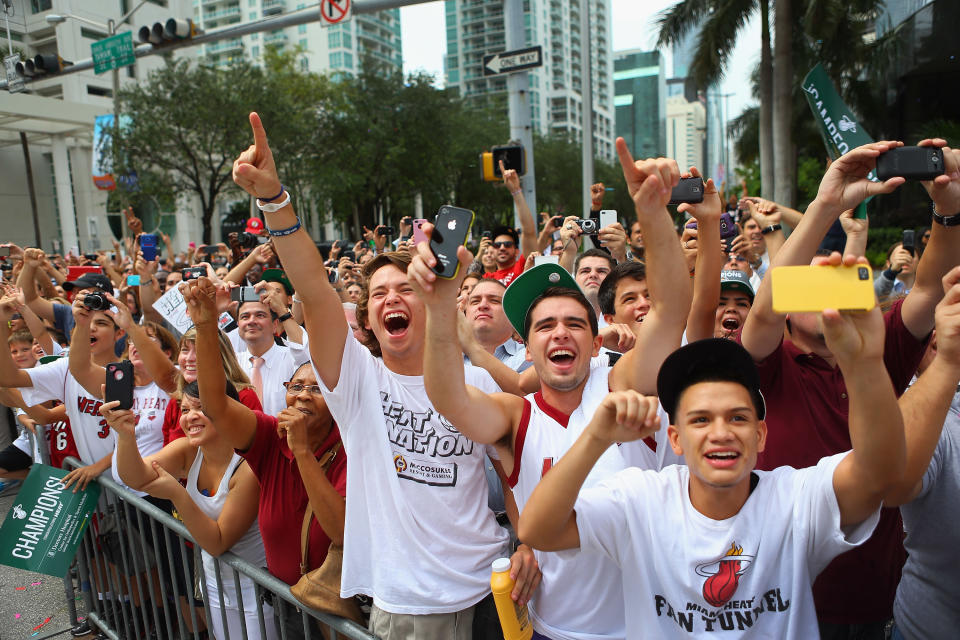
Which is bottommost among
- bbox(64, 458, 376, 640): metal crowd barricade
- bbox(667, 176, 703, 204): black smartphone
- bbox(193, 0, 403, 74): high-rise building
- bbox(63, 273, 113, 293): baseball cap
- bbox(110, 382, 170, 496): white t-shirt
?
bbox(64, 458, 376, 640): metal crowd barricade

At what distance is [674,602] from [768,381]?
1.05 meters

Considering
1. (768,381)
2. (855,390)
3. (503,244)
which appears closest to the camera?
(855,390)

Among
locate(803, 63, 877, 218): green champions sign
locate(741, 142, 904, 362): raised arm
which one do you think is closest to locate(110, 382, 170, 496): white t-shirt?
locate(741, 142, 904, 362): raised arm

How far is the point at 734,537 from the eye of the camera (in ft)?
5.99

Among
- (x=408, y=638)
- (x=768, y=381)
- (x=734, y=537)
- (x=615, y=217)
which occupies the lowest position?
(x=408, y=638)

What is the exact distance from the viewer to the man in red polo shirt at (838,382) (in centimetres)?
225

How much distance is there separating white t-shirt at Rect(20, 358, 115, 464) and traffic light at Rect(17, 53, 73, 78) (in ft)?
36.0

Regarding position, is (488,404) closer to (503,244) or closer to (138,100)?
(503,244)

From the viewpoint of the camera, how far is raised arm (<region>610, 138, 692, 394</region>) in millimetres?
2139

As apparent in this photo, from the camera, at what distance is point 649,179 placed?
2.12 meters

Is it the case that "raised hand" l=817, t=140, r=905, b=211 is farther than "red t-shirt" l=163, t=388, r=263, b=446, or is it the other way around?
"red t-shirt" l=163, t=388, r=263, b=446

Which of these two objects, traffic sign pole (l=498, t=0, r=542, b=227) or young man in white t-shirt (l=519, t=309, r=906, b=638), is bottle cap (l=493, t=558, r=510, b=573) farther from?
traffic sign pole (l=498, t=0, r=542, b=227)

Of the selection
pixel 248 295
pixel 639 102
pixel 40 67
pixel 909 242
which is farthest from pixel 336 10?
pixel 639 102

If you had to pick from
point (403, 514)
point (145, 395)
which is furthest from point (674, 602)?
point (145, 395)
